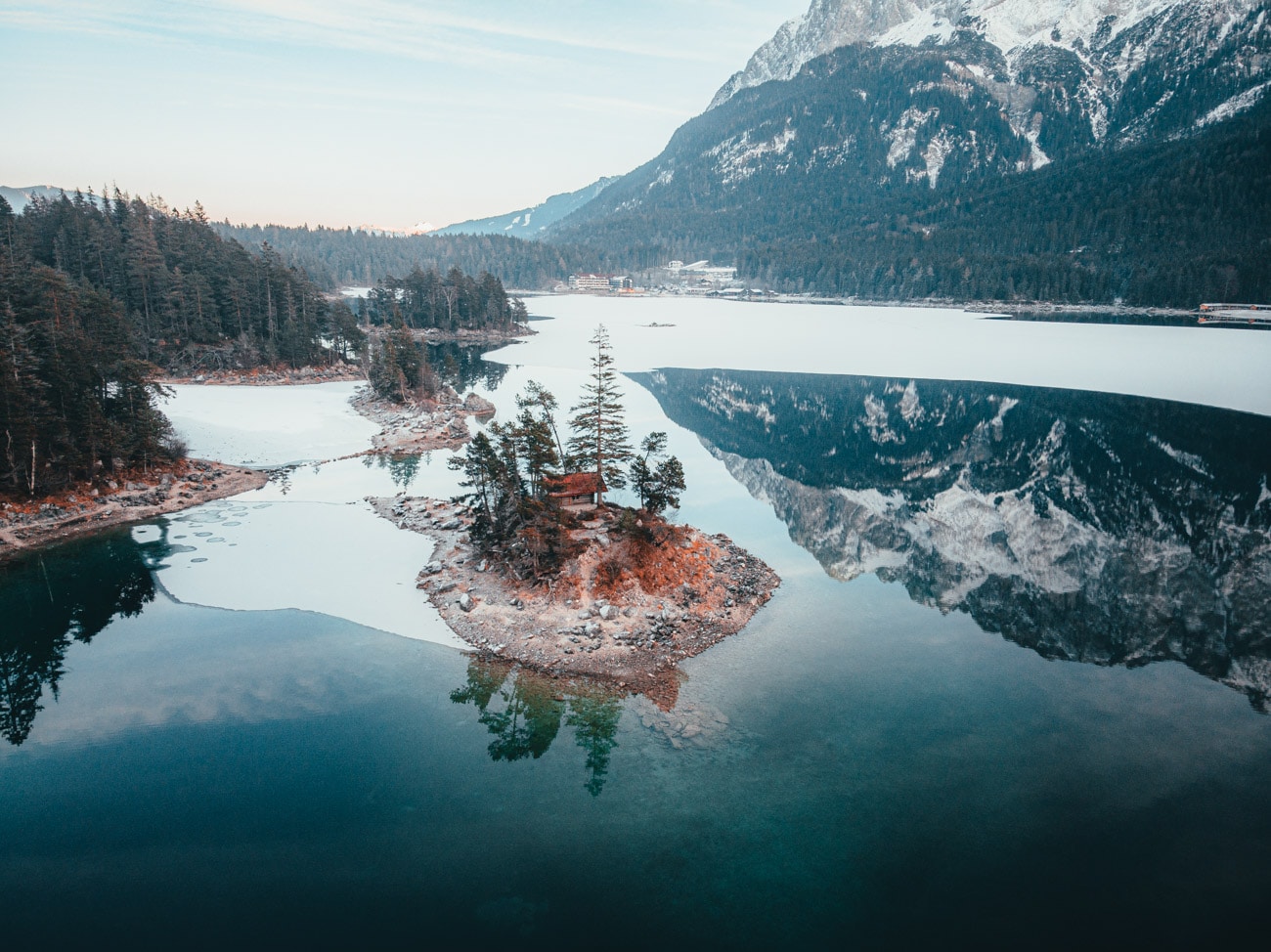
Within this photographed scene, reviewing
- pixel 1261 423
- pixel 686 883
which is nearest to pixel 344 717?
pixel 686 883

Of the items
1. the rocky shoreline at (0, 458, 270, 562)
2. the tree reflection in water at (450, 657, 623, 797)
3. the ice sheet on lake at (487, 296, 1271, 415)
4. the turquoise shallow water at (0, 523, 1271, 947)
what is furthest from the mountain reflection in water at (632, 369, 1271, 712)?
the rocky shoreline at (0, 458, 270, 562)

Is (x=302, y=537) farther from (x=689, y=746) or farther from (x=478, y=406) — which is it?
(x=478, y=406)

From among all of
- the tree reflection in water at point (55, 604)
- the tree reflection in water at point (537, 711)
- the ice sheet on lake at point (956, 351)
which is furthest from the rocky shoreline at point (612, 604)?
the ice sheet on lake at point (956, 351)

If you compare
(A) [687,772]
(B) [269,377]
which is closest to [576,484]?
(A) [687,772]

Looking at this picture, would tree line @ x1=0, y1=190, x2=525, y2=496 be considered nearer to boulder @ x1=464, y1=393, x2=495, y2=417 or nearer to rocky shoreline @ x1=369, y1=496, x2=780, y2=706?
boulder @ x1=464, y1=393, x2=495, y2=417

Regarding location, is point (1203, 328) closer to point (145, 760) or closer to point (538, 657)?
point (538, 657)

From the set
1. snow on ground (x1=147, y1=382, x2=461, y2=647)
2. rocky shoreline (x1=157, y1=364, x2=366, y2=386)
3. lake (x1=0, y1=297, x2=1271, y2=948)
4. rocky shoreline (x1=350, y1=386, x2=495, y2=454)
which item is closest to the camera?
lake (x1=0, y1=297, x2=1271, y2=948)

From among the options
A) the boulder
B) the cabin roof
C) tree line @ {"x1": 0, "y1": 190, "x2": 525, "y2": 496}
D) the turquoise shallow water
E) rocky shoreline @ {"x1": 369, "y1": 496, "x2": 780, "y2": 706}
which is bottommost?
the turquoise shallow water
